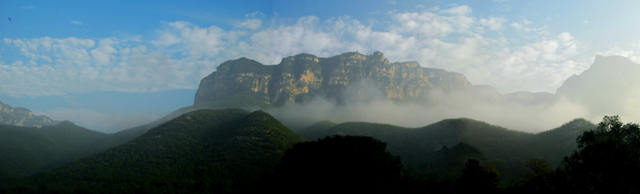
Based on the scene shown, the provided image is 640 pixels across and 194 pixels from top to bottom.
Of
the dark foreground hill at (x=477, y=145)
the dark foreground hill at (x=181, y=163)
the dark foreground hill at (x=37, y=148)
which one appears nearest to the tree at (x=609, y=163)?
the dark foreground hill at (x=477, y=145)

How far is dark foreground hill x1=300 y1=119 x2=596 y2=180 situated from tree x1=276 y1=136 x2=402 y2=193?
121 ft

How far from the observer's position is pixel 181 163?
7812cm

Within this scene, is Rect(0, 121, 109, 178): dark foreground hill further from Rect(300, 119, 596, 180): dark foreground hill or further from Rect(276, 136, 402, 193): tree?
Rect(300, 119, 596, 180): dark foreground hill

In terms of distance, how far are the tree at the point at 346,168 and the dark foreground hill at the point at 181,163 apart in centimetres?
1466

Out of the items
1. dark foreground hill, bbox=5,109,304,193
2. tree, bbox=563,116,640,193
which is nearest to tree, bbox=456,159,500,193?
tree, bbox=563,116,640,193

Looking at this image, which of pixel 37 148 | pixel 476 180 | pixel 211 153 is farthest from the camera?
pixel 37 148

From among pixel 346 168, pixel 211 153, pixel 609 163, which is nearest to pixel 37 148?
pixel 211 153

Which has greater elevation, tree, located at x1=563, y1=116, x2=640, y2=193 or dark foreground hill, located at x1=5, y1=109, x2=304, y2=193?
tree, located at x1=563, y1=116, x2=640, y2=193

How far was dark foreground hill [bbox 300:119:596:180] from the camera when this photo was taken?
77.8m

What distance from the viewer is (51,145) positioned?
133 metres

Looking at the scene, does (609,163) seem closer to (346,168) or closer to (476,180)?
(476,180)

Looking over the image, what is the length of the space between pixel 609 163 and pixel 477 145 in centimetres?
7964

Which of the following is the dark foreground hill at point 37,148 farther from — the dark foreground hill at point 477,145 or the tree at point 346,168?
the dark foreground hill at point 477,145

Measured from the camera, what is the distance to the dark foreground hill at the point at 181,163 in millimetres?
58844
